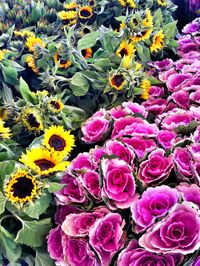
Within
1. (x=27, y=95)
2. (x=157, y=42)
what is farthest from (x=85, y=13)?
(x=27, y=95)

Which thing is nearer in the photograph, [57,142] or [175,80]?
[57,142]

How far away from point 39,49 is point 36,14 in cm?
35

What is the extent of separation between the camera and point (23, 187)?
84cm

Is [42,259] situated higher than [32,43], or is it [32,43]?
[32,43]

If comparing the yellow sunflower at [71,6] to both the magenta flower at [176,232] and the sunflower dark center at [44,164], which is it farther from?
the magenta flower at [176,232]

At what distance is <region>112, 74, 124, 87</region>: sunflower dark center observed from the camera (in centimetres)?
121

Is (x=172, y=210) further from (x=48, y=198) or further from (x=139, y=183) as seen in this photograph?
(x=48, y=198)

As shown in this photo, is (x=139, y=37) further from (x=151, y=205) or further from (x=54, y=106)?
(x=151, y=205)

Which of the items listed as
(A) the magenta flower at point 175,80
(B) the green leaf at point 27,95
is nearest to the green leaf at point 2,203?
(B) the green leaf at point 27,95

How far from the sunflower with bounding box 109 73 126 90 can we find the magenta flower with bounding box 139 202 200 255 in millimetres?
494

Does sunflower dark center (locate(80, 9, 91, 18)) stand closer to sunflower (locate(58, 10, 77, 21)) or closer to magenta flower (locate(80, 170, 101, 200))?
sunflower (locate(58, 10, 77, 21))

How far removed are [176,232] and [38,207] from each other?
0.81ft

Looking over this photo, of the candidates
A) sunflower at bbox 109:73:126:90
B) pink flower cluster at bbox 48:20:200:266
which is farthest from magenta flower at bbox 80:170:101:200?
sunflower at bbox 109:73:126:90

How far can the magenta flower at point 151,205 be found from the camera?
794mm
